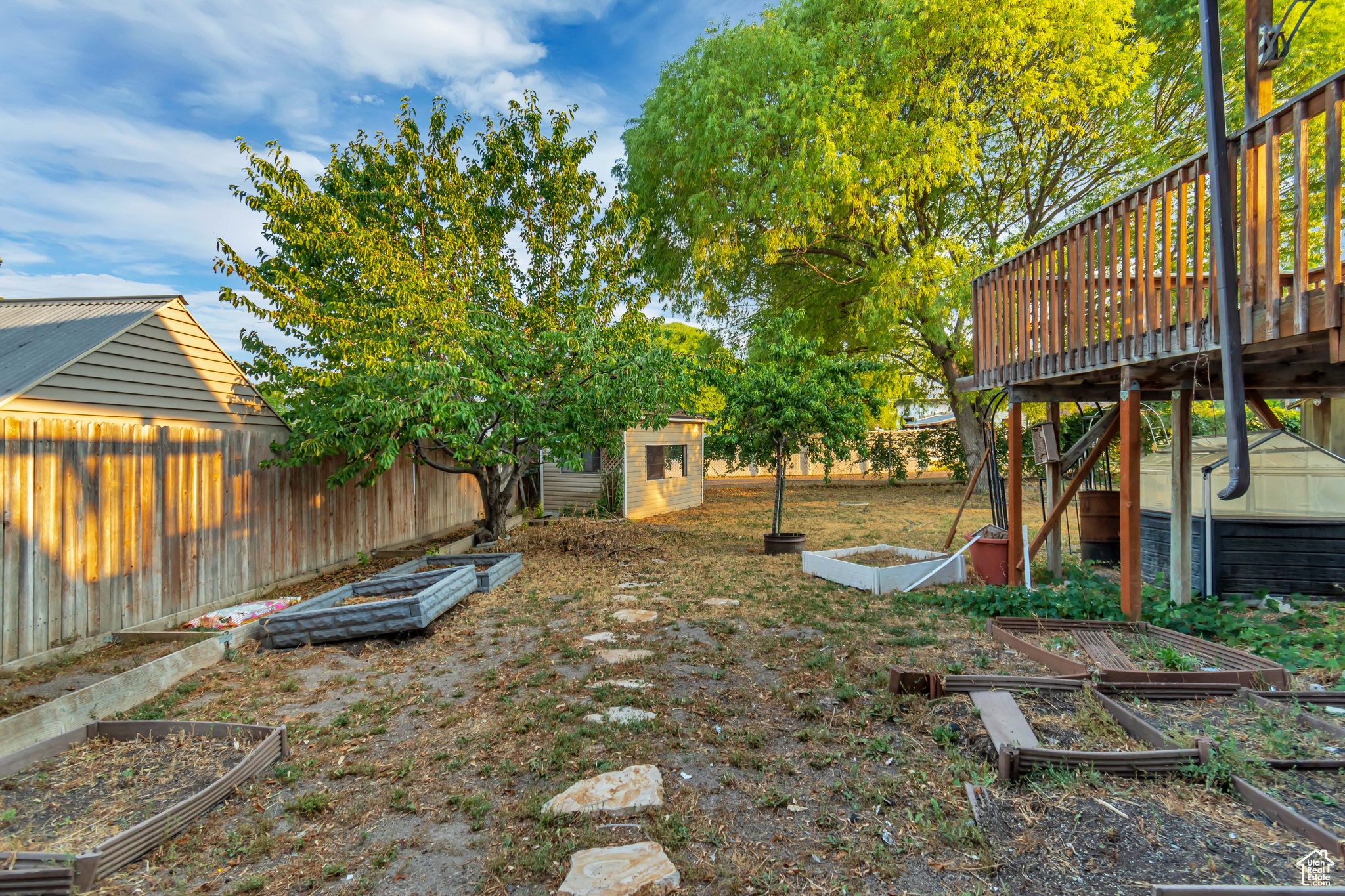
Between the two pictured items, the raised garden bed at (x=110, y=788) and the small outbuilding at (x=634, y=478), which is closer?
the raised garden bed at (x=110, y=788)

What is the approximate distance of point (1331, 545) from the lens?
5020 millimetres

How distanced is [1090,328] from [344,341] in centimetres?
759

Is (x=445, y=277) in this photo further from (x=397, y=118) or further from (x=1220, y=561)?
(x=1220, y=561)

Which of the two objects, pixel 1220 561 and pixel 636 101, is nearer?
pixel 1220 561

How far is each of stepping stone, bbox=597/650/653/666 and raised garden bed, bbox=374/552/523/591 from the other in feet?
8.20

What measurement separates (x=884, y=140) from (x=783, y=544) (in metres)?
8.46

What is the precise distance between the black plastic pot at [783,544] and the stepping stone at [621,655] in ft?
14.7

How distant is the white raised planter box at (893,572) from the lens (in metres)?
6.37

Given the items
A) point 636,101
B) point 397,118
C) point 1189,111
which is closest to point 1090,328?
point 397,118

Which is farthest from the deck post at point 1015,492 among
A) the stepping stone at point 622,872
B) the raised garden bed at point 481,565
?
the raised garden bed at point 481,565

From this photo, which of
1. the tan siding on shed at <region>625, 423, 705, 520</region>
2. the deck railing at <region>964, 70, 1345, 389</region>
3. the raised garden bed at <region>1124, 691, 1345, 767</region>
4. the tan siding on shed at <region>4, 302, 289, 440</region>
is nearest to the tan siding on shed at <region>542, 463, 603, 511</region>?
the tan siding on shed at <region>625, 423, 705, 520</region>

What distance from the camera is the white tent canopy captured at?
16.4 feet

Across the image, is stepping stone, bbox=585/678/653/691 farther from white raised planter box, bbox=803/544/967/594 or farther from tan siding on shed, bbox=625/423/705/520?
tan siding on shed, bbox=625/423/705/520

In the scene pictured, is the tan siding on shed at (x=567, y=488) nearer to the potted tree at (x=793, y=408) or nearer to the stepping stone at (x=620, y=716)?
the potted tree at (x=793, y=408)
